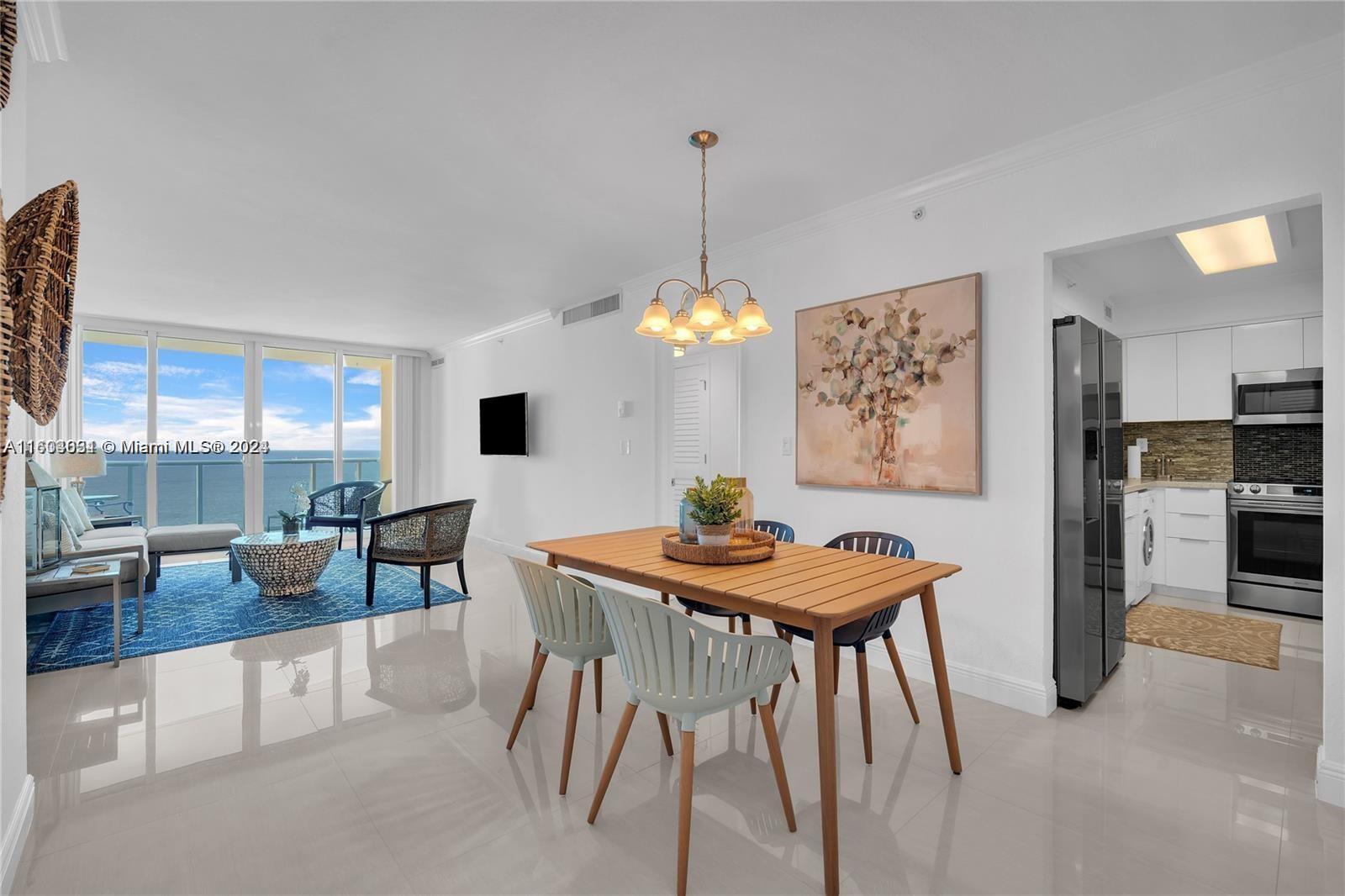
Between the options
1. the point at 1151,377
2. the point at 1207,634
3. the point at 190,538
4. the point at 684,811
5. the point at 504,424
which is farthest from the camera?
the point at 504,424

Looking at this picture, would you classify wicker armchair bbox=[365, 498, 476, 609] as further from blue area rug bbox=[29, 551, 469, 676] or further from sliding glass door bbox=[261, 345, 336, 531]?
sliding glass door bbox=[261, 345, 336, 531]

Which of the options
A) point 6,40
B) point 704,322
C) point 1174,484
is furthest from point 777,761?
point 1174,484

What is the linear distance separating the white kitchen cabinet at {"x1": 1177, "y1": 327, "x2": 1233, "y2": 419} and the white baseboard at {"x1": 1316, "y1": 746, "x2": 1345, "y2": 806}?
3650 mm

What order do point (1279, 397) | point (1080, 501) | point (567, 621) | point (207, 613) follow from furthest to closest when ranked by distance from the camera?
point (1279, 397)
point (207, 613)
point (1080, 501)
point (567, 621)

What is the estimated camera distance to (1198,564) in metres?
4.86

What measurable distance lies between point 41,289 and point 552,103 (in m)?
1.82

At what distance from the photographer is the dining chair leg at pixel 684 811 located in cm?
170

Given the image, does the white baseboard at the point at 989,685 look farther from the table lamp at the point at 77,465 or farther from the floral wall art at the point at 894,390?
the table lamp at the point at 77,465

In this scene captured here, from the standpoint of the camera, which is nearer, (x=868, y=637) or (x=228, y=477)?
(x=868, y=637)

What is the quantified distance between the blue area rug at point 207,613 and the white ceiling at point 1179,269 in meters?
5.11

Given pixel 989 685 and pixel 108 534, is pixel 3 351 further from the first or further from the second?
pixel 108 534

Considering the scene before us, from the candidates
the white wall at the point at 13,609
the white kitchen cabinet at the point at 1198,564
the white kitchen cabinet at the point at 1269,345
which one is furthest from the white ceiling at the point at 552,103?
the white kitchen cabinet at the point at 1198,564

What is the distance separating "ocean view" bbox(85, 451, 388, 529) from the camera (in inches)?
278

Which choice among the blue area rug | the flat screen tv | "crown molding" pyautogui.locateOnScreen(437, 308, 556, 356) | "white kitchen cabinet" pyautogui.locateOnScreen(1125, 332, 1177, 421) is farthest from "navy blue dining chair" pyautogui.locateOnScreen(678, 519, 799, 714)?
"white kitchen cabinet" pyautogui.locateOnScreen(1125, 332, 1177, 421)
